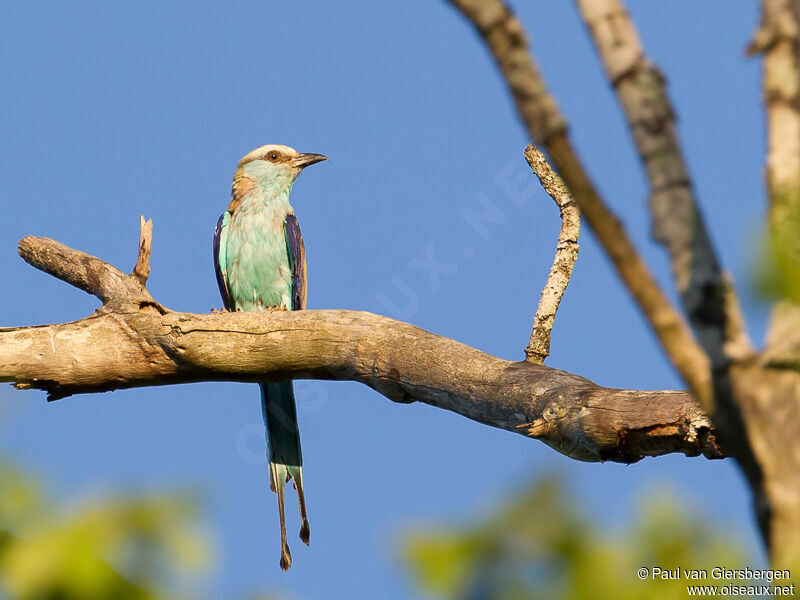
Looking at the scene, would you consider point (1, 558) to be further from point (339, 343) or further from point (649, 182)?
point (339, 343)

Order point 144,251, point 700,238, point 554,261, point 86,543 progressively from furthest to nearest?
point 144,251
point 554,261
point 700,238
point 86,543

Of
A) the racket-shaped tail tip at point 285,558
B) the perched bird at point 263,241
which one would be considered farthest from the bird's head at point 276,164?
Result: the racket-shaped tail tip at point 285,558

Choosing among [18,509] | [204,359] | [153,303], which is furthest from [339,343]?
[18,509]

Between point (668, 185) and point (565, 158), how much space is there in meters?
0.19

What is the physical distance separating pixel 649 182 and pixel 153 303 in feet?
12.5

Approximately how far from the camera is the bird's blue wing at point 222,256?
303 inches

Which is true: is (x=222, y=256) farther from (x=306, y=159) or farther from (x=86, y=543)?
(x=86, y=543)

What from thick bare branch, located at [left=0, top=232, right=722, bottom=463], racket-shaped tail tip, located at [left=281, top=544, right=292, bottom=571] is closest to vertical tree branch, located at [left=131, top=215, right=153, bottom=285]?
thick bare branch, located at [left=0, top=232, right=722, bottom=463]

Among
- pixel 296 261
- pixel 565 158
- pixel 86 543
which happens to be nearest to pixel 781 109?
pixel 565 158

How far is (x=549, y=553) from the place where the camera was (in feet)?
3.67

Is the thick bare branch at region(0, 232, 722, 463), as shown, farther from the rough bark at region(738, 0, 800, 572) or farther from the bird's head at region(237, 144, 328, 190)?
the bird's head at region(237, 144, 328, 190)

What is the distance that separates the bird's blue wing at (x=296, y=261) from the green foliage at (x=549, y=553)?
21.5 feet

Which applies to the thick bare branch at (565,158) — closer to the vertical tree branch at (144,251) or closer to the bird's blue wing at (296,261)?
the vertical tree branch at (144,251)

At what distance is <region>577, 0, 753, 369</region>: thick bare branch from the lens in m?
1.53
